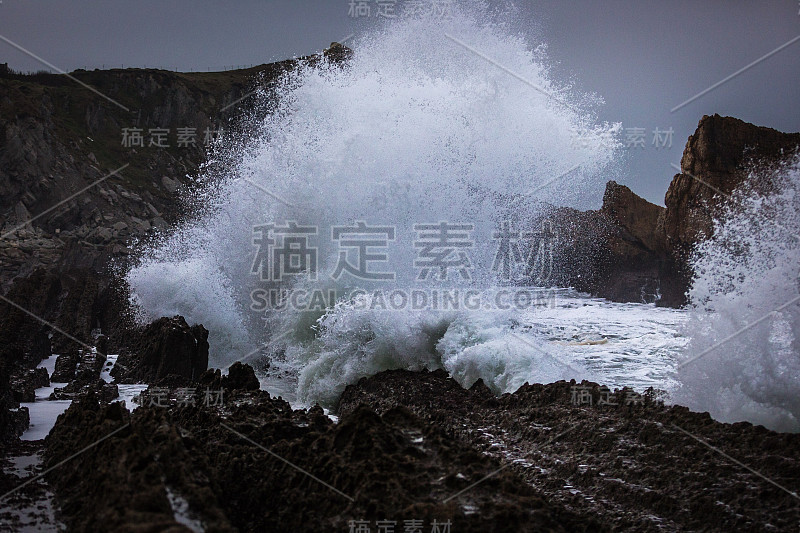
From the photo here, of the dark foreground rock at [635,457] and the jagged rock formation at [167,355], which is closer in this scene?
the dark foreground rock at [635,457]

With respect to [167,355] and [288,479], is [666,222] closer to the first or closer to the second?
[167,355]

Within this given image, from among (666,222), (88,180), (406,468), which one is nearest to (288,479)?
→ (406,468)

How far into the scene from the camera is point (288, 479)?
3570 mm

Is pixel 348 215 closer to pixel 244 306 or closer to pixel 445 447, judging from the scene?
pixel 244 306

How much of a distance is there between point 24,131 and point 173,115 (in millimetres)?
20981

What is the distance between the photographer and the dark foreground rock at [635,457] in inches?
152

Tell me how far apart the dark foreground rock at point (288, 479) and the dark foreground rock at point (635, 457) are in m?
0.20

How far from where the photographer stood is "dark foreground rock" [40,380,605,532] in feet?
9.35

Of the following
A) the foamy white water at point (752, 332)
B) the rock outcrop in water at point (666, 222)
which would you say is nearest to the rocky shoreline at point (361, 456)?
the foamy white water at point (752, 332)

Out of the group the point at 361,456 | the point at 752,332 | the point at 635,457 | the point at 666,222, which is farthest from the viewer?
the point at 666,222

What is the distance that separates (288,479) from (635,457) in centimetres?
240

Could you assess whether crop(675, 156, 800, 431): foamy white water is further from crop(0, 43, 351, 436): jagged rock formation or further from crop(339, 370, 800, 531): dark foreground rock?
crop(0, 43, 351, 436): jagged rock formation

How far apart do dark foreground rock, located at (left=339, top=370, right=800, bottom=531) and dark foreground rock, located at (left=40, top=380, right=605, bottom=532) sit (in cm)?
20

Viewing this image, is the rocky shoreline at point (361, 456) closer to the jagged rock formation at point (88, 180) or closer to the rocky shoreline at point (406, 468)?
the rocky shoreline at point (406, 468)
